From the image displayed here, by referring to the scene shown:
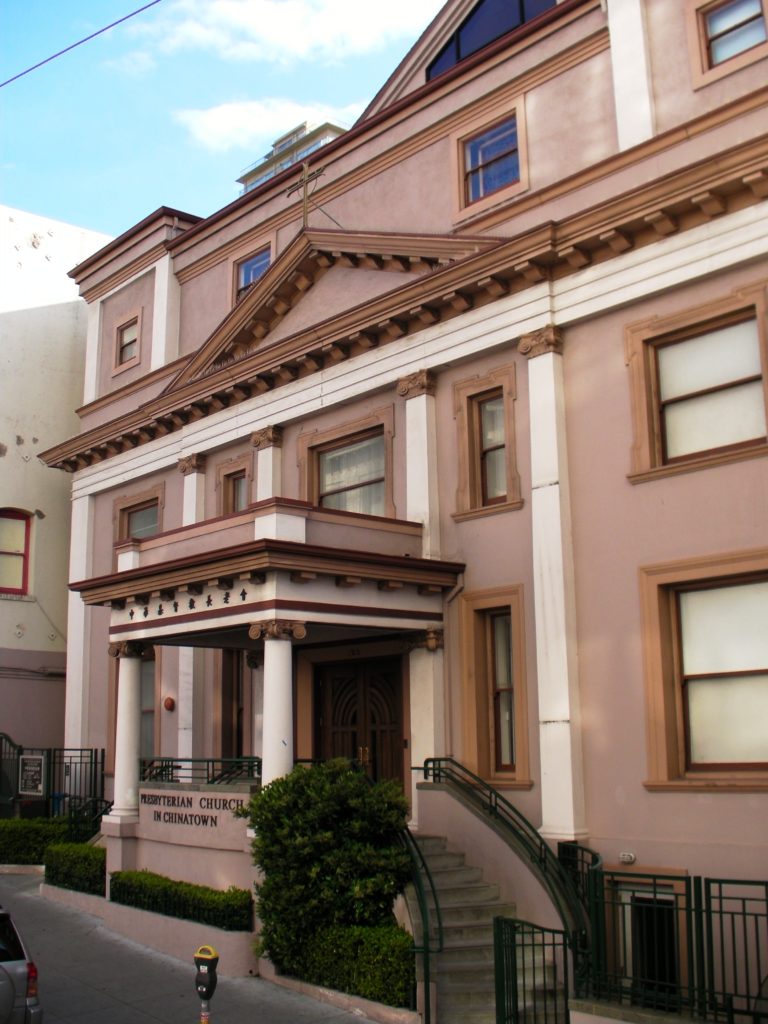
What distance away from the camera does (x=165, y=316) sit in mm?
23609

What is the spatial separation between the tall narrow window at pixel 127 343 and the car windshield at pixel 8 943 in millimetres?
16167

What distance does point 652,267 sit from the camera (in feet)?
48.0

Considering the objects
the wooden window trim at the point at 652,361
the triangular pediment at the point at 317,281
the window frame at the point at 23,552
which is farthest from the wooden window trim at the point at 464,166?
the window frame at the point at 23,552

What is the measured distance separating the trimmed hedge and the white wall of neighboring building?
32.9ft

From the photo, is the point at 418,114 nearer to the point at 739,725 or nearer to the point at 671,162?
the point at 671,162

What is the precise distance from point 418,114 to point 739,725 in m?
11.2

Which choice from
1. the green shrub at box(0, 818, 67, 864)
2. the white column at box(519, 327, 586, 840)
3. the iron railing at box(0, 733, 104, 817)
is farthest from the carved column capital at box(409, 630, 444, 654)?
the iron railing at box(0, 733, 104, 817)

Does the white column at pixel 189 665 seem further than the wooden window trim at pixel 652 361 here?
Yes

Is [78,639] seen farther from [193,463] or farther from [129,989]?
[129,989]

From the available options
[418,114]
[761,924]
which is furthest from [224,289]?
[761,924]

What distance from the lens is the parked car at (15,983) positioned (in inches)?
385

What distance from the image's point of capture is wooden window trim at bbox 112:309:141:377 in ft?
80.5

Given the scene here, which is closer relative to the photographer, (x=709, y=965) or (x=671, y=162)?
(x=709, y=965)

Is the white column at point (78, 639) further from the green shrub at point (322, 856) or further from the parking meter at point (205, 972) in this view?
the parking meter at point (205, 972)
